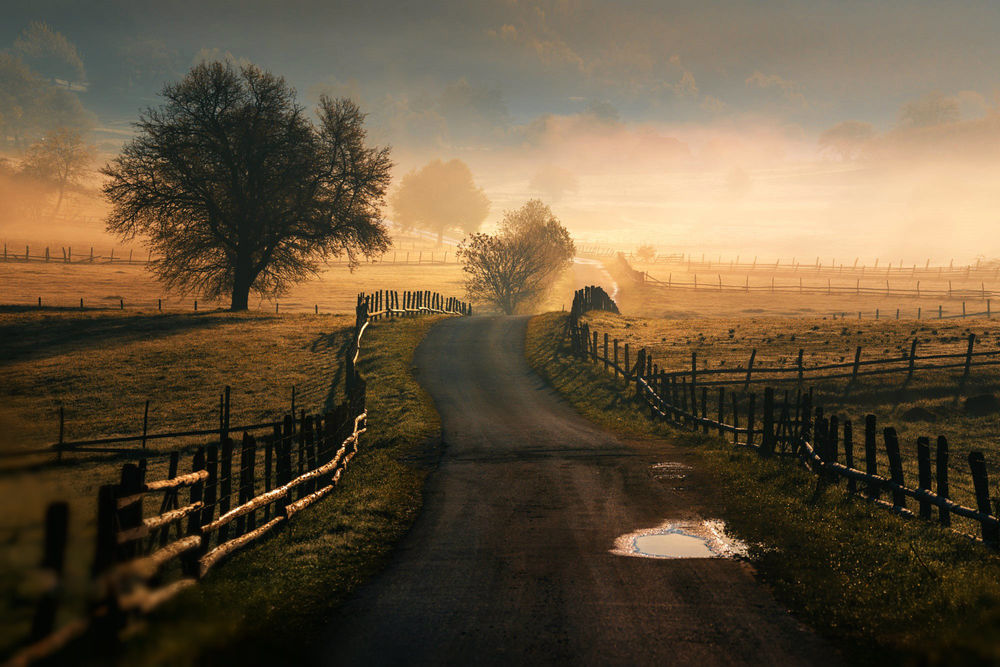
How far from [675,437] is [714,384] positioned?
31.6ft

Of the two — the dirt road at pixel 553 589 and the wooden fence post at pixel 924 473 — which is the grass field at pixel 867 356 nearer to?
the wooden fence post at pixel 924 473

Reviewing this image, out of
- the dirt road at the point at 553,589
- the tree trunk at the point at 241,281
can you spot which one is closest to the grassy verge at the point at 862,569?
the dirt road at the point at 553,589

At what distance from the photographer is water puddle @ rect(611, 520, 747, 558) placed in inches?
464

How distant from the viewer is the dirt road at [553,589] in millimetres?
8195

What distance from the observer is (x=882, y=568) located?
35.3 feet

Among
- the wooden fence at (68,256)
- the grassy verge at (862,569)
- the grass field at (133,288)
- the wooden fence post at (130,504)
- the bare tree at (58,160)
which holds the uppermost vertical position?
the bare tree at (58,160)

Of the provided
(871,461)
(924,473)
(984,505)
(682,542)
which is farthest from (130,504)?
(871,461)

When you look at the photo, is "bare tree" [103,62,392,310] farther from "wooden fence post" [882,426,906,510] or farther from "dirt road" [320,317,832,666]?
"wooden fence post" [882,426,906,510]

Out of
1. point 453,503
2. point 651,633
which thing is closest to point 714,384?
point 453,503

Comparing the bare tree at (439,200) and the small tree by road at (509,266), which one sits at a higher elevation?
the bare tree at (439,200)

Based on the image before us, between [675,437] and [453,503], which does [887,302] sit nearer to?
[675,437]

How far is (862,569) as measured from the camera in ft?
35.5

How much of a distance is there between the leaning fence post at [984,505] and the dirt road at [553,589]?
3887 mm

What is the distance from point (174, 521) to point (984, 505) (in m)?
11.9
